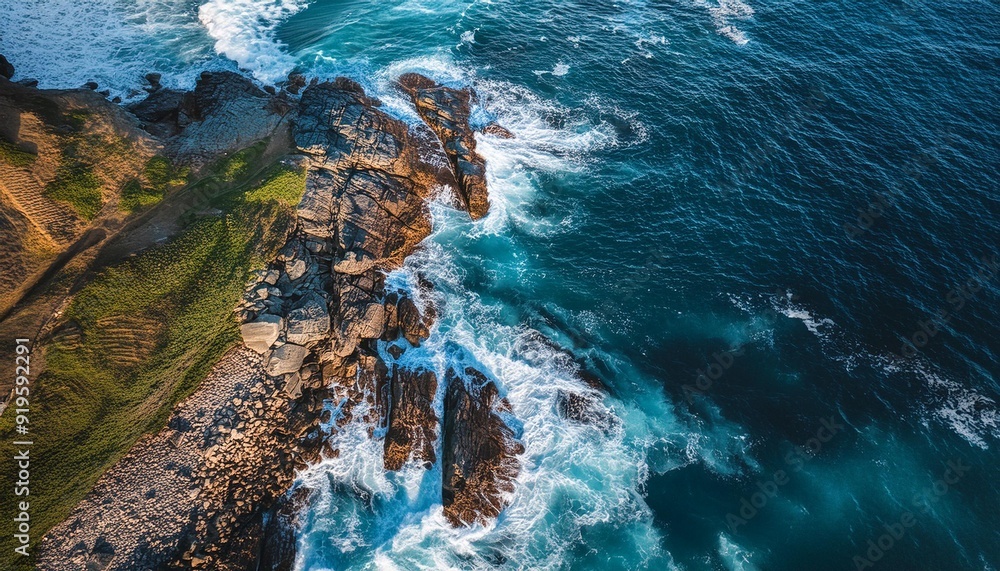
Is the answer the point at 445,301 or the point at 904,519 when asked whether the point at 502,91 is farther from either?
the point at 904,519

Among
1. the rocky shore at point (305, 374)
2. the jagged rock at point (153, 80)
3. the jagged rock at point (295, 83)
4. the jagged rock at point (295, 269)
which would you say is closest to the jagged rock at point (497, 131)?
the rocky shore at point (305, 374)

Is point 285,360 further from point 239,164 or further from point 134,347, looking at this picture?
point 239,164

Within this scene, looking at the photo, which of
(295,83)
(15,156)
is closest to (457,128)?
(295,83)

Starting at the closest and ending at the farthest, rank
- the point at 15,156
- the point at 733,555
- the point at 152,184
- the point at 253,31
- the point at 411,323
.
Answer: the point at 733,555 < the point at 15,156 < the point at 152,184 < the point at 411,323 < the point at 253,31

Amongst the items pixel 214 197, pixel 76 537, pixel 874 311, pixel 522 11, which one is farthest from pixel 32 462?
pixel 522 11

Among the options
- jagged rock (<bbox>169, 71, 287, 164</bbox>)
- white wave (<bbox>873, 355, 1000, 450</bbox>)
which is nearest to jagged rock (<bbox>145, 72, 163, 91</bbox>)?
jagged rock (<bbox>169, 71, 287, 164</bbox>)

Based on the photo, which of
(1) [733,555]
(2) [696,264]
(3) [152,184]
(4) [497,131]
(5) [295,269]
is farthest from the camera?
(4) [497,131]

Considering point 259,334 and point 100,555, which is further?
point 259,334

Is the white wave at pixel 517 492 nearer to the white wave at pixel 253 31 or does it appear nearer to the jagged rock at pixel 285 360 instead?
the jagged rock at pixel 285 360
